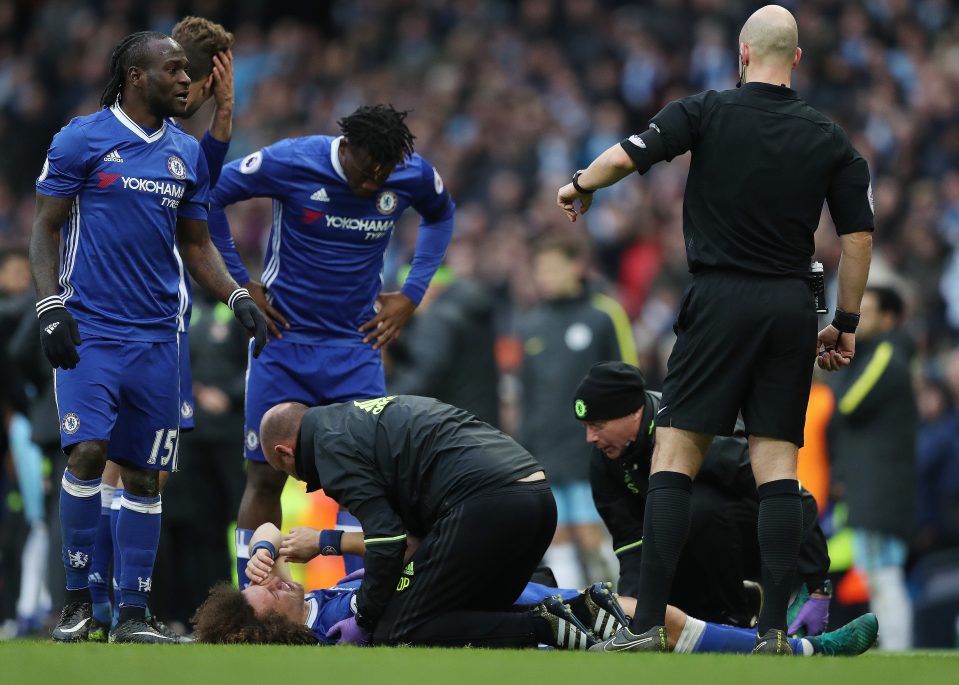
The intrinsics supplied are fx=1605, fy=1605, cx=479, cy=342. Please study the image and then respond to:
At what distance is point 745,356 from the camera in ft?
21.3

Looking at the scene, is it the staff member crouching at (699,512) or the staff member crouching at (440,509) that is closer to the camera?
the staff member crouching at (440,509)

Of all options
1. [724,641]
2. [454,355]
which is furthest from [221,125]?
[454,355]

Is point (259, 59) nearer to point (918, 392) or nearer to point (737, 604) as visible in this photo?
point (918, 392)

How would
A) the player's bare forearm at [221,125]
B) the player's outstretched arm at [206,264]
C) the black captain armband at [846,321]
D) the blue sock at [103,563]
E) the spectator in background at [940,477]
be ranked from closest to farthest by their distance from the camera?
the black captain armband at [846,321] → the blue sock at [103,563] → the player's outstretched arm at [206,264] → the player's bare forearm at [221,125] → the spectator in background at [940,477]

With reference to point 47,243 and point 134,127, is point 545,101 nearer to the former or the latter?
point 134,127

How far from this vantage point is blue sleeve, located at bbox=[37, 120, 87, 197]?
704 cm

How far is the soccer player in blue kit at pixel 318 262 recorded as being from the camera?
27.3 feet

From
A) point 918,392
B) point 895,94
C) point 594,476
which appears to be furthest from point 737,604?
point 895,94

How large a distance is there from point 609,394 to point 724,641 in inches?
51.7

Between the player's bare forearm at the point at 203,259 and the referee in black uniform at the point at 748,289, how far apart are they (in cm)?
195

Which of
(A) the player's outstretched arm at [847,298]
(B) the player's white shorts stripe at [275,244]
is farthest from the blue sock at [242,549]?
(A) the player's outstretched arm at [847,298]

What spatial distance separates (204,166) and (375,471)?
182 centimetres

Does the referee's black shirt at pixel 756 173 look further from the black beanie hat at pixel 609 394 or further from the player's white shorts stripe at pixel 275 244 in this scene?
the player's white shorts stripe at pixel 275 244

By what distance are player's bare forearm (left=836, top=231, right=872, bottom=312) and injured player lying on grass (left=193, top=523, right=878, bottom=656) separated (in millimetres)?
1374
